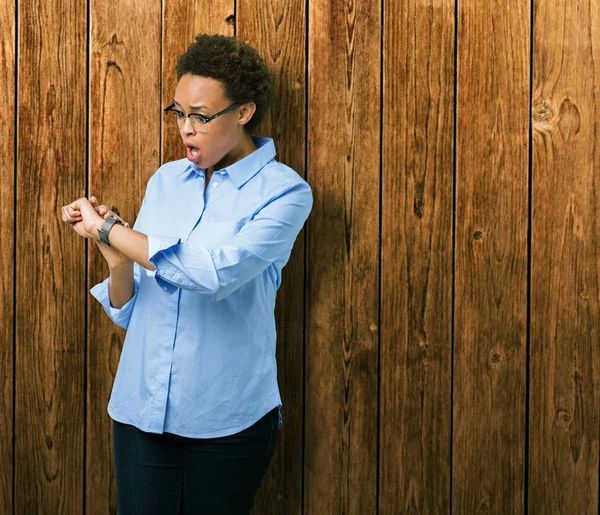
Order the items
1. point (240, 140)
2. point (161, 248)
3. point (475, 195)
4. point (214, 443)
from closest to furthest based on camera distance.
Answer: point (161, 248) < point (214, 443) < point (240, 140) < point (475, 195)

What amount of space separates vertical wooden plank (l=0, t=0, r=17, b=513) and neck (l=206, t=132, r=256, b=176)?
580mm

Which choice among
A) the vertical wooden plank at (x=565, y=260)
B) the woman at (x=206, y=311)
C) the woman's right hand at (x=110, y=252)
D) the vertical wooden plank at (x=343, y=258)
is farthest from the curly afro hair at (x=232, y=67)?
the vertical wooden plank at (x=565, y=260)

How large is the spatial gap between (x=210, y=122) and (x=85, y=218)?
332 millimetres

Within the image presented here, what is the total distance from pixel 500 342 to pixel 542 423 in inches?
9.3

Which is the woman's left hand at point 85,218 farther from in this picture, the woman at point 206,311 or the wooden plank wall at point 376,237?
the wooden plank wall at point 376,237

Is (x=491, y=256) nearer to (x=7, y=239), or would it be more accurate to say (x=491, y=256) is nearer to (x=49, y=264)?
(x=49, y=264)

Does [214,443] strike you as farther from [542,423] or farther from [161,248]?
A: [542,423]

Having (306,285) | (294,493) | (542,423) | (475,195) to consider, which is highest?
(475,195)

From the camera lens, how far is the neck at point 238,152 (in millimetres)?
1494

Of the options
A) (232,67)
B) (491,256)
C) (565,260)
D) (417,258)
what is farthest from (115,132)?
(565,260)

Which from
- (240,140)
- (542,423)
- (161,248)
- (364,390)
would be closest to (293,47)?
(240,140)

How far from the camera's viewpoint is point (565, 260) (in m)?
1.67

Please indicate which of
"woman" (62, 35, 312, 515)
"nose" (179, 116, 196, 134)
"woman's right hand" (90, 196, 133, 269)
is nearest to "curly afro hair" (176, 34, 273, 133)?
"woman" (62, 35, 312, 515)

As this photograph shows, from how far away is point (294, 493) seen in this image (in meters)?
1.73
